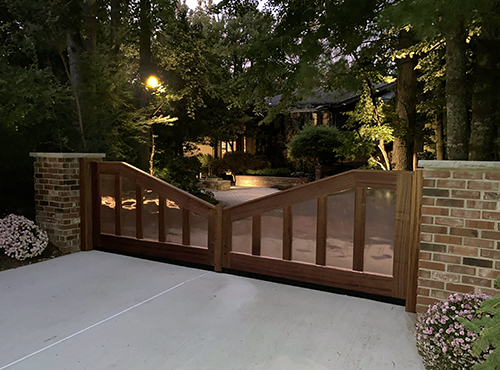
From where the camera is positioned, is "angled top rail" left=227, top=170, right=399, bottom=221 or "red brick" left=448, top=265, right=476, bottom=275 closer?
"red brick" left=448, top=265, right=476, bottom=275

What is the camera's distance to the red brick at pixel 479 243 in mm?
2590

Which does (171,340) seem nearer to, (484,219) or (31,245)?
(484,219)

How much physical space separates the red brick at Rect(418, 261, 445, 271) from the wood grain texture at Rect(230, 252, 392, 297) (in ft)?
1.29

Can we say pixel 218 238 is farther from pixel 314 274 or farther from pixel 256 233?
pixel 314 274

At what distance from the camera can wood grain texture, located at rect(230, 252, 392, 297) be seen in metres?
3.20

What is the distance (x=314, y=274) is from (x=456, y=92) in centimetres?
260

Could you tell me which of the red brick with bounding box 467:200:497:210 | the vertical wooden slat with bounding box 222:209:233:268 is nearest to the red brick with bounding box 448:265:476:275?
the red brick with bounding box 467:200:497:210

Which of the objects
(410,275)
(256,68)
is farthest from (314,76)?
(410,275)

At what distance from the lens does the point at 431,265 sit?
278 centimetres

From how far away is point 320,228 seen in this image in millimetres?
3414

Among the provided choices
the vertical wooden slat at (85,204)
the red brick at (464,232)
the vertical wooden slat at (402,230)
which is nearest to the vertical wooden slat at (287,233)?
the vertical wooden slat at (402,230)

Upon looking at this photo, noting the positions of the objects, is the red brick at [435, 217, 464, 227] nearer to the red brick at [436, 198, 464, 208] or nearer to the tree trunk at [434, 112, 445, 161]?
the red brick at [436, 198, 464, 208]

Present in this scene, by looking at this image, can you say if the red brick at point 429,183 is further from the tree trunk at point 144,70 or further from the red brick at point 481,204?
the tree trunk at point 144,70

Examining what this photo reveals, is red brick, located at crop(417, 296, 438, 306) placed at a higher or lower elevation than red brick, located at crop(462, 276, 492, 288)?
lower
